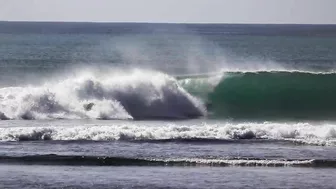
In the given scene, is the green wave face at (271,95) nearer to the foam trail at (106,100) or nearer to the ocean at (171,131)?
the ocean at (171,131)

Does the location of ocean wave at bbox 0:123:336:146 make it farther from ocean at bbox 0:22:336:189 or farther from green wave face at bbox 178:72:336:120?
green wave face at bbox 178:72:336:120

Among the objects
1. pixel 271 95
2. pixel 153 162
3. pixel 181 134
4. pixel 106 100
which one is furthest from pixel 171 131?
pixel 271 95

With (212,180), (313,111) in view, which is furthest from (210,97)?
(212,180)

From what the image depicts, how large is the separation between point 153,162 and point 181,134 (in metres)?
4.50

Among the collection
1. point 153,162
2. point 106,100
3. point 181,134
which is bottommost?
point 153,162

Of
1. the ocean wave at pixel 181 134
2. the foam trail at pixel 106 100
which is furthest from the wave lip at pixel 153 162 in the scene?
the foam trail at pixel 106 100

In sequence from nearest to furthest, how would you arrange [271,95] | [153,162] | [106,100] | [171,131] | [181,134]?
[153,162]
[181,134]
[171,131]
[106,100]
[271,95]

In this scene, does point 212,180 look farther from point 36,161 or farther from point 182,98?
point 182,98

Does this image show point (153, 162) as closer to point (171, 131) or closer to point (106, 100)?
point (171, 131)

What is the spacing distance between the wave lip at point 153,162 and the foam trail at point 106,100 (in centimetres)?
1028

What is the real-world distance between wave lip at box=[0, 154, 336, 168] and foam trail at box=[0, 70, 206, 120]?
33.7 ft

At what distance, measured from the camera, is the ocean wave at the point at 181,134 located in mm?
27500

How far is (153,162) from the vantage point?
23.7 metres

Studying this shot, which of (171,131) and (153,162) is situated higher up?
(171,131)
